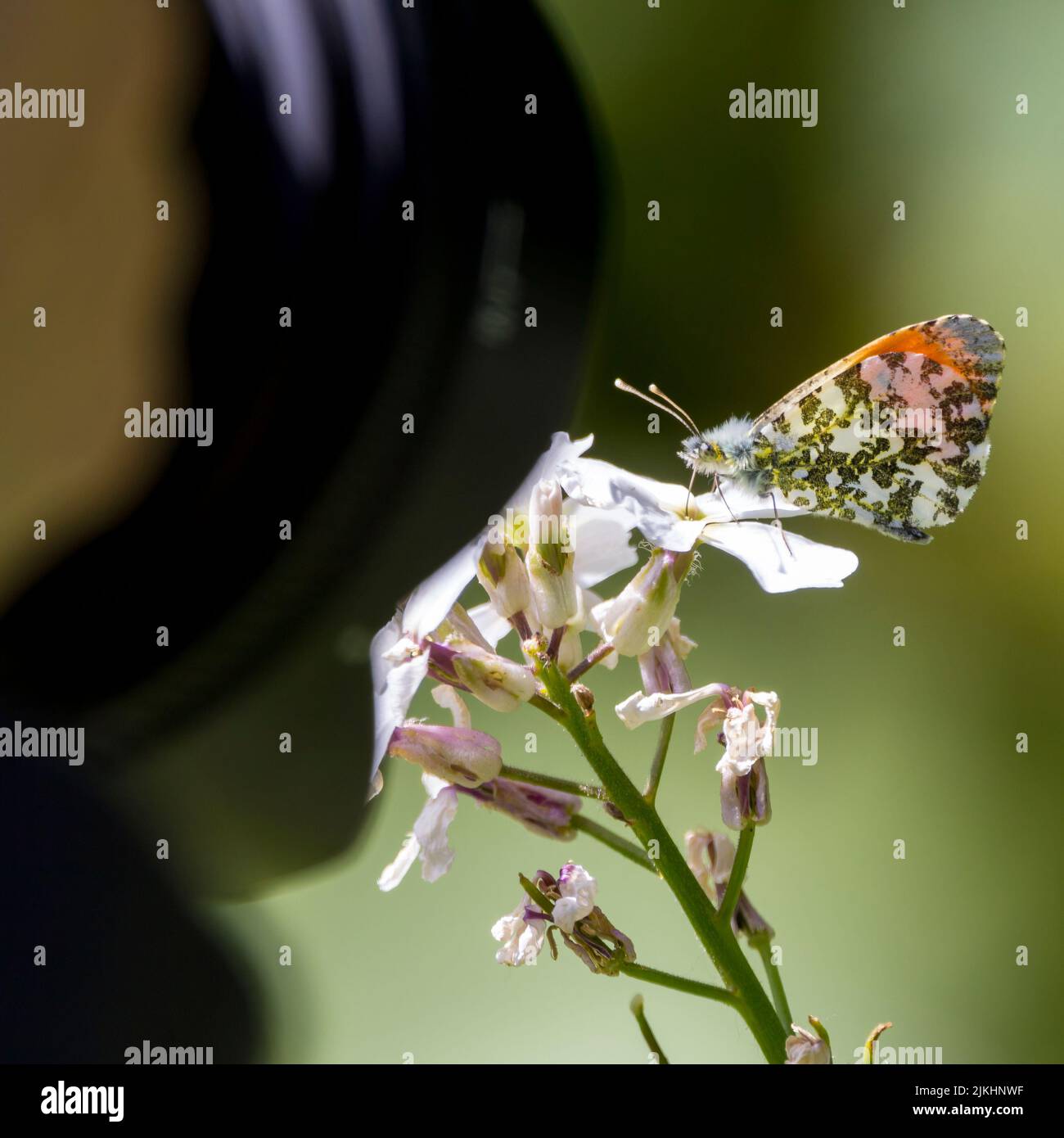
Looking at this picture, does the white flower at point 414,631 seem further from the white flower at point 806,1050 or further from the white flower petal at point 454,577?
the white flower at point 806,1050

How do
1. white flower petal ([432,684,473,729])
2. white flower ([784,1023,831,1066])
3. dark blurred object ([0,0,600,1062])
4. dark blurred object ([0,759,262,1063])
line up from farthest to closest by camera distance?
dark blurred object ([0,759,262,1063]) < dark blurred object ([0,0,600,1062]) < white flower petal ([432,684,473,729]) < white flower ([784,1023,831,1066])

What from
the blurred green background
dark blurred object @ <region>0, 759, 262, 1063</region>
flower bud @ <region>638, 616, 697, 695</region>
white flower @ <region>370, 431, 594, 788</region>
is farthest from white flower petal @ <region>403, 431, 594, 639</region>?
dark blurred object @ <region>0, 759, 262, 1063</region>

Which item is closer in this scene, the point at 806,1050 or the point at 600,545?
the point at 806,1050

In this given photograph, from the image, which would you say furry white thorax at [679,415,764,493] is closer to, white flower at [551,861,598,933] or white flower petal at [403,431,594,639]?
white flower petal at [403,431,594,639]

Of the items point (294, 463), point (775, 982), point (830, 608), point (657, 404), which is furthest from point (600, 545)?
point (830, 608)

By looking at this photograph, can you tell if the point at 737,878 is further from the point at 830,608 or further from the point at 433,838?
the point at 830,608

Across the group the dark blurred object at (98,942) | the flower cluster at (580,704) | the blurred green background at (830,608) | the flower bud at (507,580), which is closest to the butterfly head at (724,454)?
the flower cluster at (580,704)
